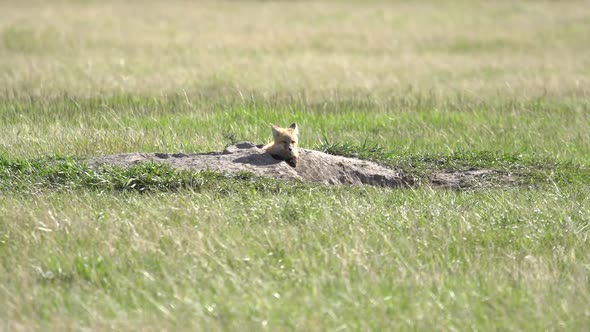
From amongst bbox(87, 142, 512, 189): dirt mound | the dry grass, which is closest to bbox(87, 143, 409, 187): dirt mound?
bbox(87, 142, 512, 189): dirt mound

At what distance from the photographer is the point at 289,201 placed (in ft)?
26.0

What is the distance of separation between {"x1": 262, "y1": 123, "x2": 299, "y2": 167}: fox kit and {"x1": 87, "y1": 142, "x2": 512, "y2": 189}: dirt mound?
2.8 inches

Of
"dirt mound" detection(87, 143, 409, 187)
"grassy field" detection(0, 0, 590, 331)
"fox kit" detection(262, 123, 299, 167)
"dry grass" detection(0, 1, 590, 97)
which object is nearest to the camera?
"grassy field" detection(0, 0, 590, 331)

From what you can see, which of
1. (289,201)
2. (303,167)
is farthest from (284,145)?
(289,201)

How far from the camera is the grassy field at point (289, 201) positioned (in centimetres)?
552

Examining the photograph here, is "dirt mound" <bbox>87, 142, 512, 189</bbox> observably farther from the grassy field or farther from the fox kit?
the grassy field

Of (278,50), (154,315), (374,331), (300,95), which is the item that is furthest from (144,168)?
(278,50)

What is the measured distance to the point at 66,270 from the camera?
609cm

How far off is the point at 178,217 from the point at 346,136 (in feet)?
16.6

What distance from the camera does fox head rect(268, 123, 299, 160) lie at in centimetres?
908

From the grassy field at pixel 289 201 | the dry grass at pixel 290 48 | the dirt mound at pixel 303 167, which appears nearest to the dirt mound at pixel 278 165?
the dirt mound at pixel 303 167

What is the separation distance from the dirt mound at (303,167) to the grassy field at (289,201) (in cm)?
23

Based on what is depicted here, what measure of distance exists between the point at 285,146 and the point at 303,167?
0.32 m

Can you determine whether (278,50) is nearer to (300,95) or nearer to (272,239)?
(300,95)
